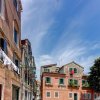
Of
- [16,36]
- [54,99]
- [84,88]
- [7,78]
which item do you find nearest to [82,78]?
[84,88]

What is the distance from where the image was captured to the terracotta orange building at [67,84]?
64875 mm

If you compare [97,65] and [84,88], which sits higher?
[97,65]

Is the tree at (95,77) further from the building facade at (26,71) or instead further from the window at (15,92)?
the window at (15,92)

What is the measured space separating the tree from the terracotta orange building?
1.99m

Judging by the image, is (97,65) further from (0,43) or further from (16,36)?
(0,43)

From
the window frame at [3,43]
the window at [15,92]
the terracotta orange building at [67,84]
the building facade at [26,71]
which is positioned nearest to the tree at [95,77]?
the terracotta orange building at [67,84]

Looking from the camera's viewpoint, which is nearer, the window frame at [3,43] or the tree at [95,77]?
the window frame at [3,43]

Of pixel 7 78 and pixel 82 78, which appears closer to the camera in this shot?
pixel 7 78

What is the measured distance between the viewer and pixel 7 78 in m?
17.2

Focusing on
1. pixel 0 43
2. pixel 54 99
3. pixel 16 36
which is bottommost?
pixel 54 99

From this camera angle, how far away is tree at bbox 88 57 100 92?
210 ft

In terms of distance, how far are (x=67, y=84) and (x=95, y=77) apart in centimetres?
663

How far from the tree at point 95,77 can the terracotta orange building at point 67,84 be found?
6.53 ft

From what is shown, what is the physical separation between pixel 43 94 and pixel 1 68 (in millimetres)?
49907
